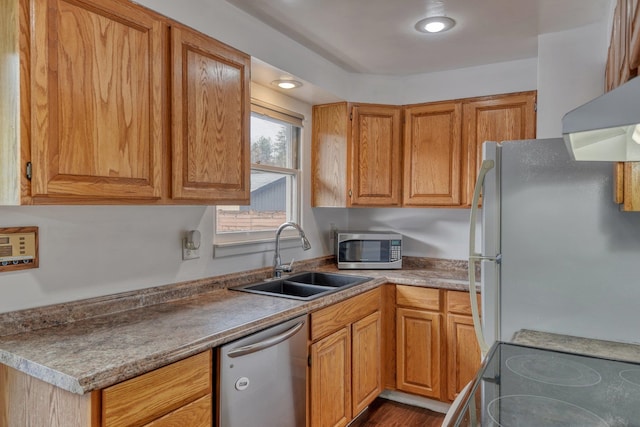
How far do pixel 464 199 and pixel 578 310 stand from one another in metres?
1.38

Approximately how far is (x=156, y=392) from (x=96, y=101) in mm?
962

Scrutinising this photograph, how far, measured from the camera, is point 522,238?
1.67 m

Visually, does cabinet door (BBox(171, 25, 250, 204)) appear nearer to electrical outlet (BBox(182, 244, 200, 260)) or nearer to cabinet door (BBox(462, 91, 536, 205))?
electrical outlet (BBox(182, 244, 200, 260))

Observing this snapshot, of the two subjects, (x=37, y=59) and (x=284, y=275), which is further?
(x=284, y=275)

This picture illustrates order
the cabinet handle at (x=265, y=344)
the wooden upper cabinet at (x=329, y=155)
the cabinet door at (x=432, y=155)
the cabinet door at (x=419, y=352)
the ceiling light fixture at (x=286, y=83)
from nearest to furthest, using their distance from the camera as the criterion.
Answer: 1. the cabinet handle at (x=265, y=344)
2. the ceiling light fixture at (x=286, y=83)
3. the cabinet door at (x=419, y=352)
4. the cabinet door at (x=432, y=155)
5. the wooden upper cabinet at (x=329, y=155)

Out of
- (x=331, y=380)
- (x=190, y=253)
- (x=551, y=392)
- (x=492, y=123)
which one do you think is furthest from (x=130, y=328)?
(x=492, y=123)

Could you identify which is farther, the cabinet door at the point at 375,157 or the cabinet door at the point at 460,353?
the cabinet door at the point at 375,157

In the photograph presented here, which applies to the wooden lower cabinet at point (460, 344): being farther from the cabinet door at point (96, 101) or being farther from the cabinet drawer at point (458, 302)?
the cabinet door at point (96, 101)

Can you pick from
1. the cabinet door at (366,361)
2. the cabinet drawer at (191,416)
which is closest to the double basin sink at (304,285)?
the cabinet door at (366,361)

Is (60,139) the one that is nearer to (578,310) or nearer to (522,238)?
(522,238)

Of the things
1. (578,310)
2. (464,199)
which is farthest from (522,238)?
(464,199)

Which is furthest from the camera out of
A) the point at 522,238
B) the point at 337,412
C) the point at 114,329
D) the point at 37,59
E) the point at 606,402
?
the point at 337,412

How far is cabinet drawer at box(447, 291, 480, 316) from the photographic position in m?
2.56

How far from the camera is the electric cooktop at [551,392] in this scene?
873mm
